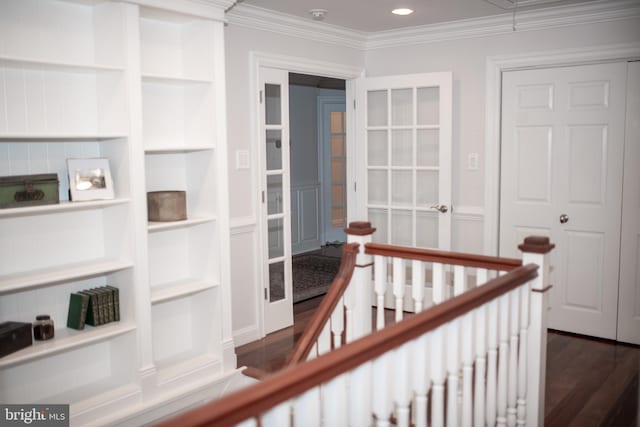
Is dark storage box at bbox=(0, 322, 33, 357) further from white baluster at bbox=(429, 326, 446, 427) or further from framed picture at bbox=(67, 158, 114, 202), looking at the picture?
white baluster at bbox=(429, 326, 446, 427)

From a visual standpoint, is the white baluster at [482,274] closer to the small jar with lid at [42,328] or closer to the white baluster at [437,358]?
the white baluster at [437,358]

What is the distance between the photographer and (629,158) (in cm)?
429

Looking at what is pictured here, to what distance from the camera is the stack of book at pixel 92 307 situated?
130 inches

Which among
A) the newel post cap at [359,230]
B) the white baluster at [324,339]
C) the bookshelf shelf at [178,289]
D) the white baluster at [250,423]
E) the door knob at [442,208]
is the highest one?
the newel post cap at [359,230]

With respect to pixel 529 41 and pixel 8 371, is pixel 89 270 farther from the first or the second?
pixel 529 41

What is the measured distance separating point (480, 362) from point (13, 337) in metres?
2.19

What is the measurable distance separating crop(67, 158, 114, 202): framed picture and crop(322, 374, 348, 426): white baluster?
2117 millimetres

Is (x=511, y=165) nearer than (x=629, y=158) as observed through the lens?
No

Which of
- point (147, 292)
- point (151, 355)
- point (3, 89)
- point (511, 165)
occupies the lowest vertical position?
point (151, 355)

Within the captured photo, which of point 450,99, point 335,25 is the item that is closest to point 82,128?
point 335,25

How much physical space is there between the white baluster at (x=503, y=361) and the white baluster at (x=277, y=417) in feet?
4.23

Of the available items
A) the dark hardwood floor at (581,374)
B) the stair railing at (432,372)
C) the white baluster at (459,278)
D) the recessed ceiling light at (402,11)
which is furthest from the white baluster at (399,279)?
the recessed ceiling light at (402,11)

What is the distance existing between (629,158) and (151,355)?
344cm

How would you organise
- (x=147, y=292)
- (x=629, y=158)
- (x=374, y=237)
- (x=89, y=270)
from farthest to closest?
(x=374, y=237) → (x=629, y=158) → (x=147, y=292) → (x=89, y=270)
